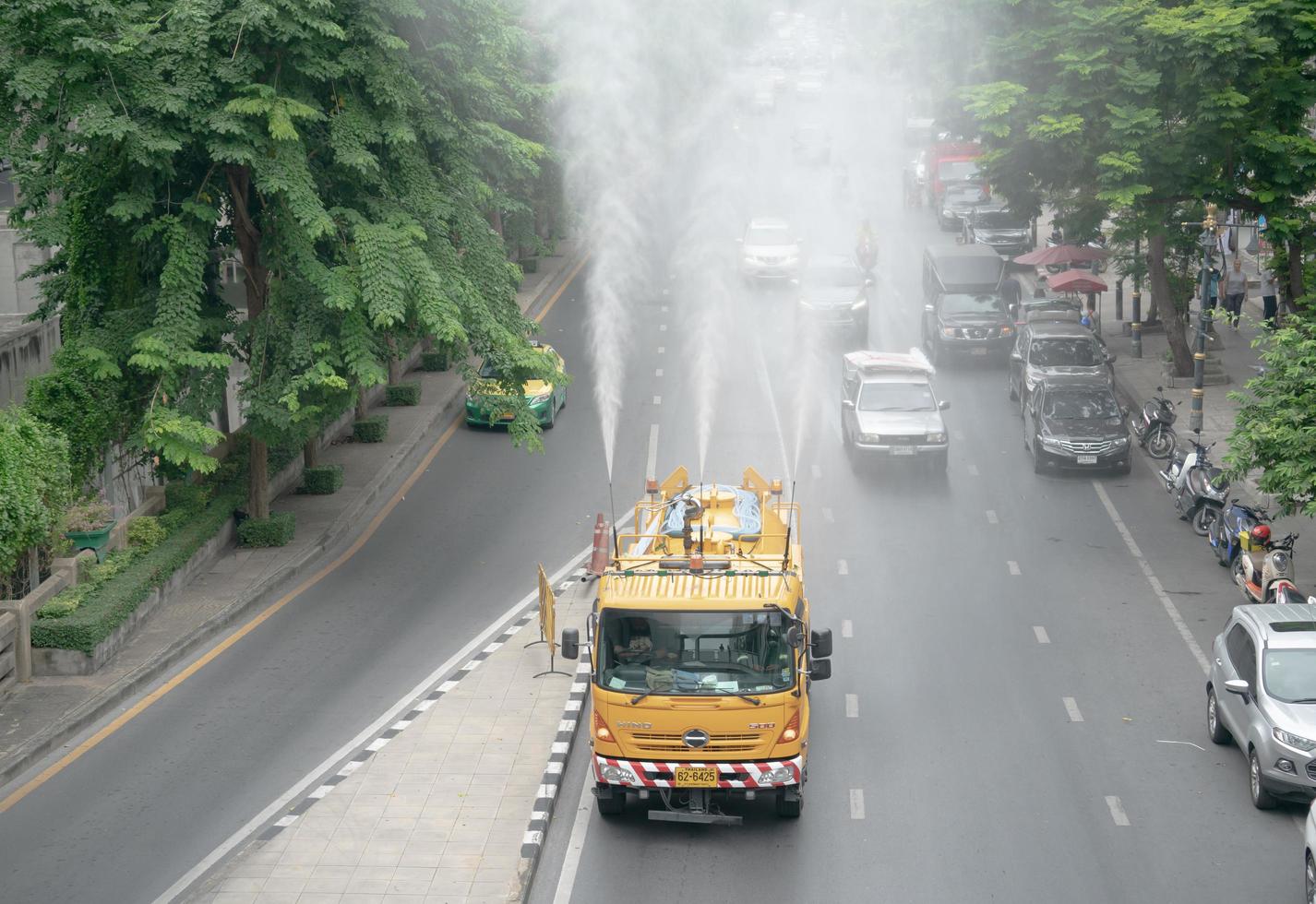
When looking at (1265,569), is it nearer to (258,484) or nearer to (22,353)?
(258,484)

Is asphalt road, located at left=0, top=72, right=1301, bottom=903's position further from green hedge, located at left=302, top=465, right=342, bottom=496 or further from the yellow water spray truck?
green hedge, located at left=302, top=465, right=342, bottom=496

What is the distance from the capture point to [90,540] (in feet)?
85.8

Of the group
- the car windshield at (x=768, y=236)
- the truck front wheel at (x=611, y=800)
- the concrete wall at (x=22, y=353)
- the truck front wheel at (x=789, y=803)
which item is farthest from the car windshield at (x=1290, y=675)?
the car windshield at (x=768, y=236)

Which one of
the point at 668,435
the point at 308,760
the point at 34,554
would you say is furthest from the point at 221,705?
the point at 668,435

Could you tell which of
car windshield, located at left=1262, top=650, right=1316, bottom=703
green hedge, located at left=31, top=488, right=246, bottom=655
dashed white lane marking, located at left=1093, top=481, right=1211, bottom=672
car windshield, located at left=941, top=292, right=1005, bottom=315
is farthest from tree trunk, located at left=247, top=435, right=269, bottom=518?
car windshield, located at left=941, top=292, right=1005, bottom=315

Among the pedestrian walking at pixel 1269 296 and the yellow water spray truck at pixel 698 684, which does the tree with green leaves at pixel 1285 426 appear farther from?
the pedestrian walking at pixel 1269 296

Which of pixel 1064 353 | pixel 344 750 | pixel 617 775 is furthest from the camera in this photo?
pixel 1064 353

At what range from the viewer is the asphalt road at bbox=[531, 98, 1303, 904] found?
17531 millimetres

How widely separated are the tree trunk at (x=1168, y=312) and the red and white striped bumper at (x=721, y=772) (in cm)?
2589

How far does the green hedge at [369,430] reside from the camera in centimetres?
3647

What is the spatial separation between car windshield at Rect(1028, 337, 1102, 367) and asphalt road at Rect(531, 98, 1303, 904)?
238 centimetres

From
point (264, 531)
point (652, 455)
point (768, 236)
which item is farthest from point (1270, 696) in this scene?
point (768, 236)

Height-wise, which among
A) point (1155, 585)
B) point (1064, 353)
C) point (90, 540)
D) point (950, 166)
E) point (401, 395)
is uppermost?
point (950, 166)

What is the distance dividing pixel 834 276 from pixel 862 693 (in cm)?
2377
